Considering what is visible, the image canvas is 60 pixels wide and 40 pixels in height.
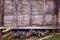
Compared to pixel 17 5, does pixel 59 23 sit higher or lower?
lower

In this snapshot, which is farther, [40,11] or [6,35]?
[40,11]

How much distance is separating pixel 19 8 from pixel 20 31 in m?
1.03

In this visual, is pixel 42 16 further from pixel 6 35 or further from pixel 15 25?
pixel 6 35

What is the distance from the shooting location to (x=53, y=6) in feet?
25.7

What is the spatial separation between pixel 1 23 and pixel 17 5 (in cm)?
107

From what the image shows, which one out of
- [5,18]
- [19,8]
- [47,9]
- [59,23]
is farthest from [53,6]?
[5,18]

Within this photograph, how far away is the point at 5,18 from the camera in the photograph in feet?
25.7

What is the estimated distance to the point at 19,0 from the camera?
7.84 meters

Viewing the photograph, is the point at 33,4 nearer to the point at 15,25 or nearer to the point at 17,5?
the point at 17,5

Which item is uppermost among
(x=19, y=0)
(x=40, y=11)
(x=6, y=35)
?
(x=19, y=0)

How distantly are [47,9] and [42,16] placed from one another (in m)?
0.38

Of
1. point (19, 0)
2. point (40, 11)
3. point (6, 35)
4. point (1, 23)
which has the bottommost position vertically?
point (6, 35)

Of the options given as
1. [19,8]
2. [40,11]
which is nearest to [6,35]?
[19,8]

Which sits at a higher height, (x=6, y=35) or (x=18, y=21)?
(x=18, y=21)
